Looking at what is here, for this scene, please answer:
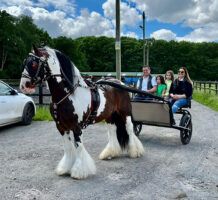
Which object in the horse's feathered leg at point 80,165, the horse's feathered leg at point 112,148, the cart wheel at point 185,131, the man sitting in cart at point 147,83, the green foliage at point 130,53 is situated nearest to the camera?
the horse's feathered leg at point 80,165

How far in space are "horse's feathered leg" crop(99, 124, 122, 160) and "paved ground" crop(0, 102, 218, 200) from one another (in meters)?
0.15

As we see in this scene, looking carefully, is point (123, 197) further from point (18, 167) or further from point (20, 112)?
point (20, 112)

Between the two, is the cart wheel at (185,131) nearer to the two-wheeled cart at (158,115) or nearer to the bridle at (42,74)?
the two-wheeled cart at (158,115)

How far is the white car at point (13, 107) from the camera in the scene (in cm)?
996

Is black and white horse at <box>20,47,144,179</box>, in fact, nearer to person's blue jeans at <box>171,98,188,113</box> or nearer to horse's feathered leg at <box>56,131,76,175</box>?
horse's feathered leg at <box>56,131,76,175</box>

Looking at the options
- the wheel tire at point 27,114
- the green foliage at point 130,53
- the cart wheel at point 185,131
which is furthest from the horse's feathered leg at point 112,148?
the green foliage at point 130,53

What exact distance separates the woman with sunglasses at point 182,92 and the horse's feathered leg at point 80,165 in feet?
11.0

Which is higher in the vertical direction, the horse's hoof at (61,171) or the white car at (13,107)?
the white car at (13,107)

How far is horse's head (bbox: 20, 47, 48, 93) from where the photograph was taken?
522 centimetres

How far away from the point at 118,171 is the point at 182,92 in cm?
321

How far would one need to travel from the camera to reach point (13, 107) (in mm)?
10422

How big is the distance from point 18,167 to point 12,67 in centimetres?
5667

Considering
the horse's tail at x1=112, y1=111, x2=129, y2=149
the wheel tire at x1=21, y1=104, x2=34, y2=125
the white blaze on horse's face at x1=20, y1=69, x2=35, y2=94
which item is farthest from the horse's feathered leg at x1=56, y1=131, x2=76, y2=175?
the wheel tire at x1=21, y1=104, x2=34, y2=125

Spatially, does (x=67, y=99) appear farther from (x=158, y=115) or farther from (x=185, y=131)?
(x=185, y=131)
